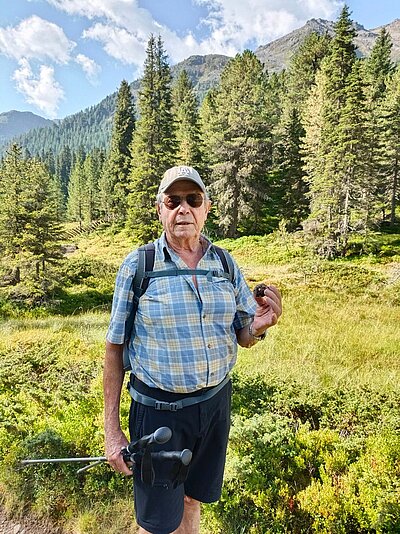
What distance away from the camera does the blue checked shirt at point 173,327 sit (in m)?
2.04

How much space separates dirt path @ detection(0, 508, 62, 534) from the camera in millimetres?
3205

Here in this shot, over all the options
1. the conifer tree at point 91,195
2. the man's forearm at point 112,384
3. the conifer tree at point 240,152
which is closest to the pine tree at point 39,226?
the conifer tree at point 240,152

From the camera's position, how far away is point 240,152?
1320 inches

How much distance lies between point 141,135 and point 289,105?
24.8m

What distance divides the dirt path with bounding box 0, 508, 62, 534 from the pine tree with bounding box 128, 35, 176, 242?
23391mm

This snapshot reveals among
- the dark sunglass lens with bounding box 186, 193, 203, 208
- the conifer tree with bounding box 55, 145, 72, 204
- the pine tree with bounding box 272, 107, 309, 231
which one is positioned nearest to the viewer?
the dark sunglass lens with bounding box 186, 193, 203, 208

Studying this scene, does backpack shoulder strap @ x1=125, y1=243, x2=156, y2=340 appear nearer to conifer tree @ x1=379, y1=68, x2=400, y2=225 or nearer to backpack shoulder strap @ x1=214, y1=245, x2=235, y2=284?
backpack shoulder strap @ x1=214, y1=245, x2=235, y2=284

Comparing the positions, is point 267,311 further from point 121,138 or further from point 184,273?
point 121,138

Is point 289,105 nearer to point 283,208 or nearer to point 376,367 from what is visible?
point 283,208

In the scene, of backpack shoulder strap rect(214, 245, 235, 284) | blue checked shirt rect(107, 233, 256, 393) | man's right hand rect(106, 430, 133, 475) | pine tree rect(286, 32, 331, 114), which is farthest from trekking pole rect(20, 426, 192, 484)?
pine tree rect(286, 32, 331, 114)

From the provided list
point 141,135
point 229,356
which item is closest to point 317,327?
point 229,356

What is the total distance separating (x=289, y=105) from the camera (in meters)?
44.8

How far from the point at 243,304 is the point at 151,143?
2755 centimetres

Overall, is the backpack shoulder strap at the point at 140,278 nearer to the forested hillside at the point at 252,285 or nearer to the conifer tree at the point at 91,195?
the forested hillside at the point at 252,285
